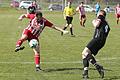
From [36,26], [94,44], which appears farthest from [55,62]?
[94,44]

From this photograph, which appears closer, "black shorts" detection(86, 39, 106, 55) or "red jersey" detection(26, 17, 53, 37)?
"black shorts" detection(86, 39, 106, 55)

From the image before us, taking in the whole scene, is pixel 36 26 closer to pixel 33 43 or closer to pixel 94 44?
pixel 33 43

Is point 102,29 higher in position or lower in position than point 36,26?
higher

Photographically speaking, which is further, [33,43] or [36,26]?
[36,26]

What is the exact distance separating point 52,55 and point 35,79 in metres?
5.73

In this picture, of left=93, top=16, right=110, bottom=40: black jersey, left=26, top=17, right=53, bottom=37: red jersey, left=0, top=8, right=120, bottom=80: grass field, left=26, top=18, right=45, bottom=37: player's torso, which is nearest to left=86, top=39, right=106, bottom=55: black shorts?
left=93, top=16, right=110, bottom=40: black jersey

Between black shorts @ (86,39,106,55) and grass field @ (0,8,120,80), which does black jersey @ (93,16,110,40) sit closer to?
black shorts @ (86,39,106,55)

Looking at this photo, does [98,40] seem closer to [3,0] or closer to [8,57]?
[8,57]

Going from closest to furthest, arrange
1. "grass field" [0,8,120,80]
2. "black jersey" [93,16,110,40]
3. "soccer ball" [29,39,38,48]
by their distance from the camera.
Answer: "black jersey" [93,16,110,40], "grass field" [0,8,120,80], "soccer ball" [29,39,38,48]

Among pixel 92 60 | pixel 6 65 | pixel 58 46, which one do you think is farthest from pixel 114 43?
pixel 92 60

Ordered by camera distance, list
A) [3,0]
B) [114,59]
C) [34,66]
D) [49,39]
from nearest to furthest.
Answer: [34,66] → [114,59] → [49,39] → [3,0]

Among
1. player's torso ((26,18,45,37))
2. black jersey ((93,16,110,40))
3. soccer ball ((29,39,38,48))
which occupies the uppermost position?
black jersey ((93,16,110,40))

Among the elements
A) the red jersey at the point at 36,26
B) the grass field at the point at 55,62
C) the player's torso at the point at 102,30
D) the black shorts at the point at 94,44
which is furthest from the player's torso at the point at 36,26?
the player's torso at the point at 102,30

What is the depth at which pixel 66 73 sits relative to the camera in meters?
14.8
